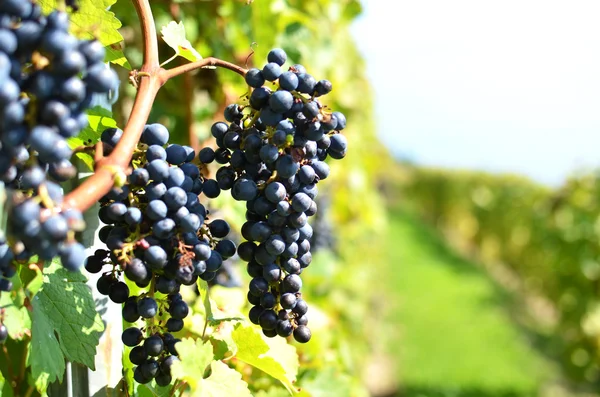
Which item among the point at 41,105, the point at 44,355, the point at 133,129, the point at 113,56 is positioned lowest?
the point at 44,355

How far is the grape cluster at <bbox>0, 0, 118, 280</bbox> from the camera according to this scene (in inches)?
29.7

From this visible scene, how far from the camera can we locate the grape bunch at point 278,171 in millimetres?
1061

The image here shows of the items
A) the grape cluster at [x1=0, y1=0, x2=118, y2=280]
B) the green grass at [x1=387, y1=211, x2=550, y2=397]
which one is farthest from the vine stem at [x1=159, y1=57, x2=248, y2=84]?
the green grass at [x1=387, y1=211, x2=550, y2=397]

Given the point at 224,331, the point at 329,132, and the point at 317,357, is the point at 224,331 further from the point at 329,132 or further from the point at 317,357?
the point at 317,357

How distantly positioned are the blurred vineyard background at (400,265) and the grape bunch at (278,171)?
20cm

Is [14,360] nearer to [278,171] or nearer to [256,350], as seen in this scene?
[256,350]

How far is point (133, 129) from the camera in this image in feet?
3.06

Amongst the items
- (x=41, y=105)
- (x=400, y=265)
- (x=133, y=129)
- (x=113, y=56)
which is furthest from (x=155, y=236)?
(x=400, y=265)

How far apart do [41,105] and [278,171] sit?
0.41 metres

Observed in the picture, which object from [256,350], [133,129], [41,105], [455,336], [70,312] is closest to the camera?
[41,105]

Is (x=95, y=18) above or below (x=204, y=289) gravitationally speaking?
above

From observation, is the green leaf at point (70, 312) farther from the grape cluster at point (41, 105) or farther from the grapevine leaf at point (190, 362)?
the grape cluster at point (41, 105)

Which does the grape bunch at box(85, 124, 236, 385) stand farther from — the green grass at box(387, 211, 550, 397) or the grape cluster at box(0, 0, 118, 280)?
the green grass at box(387, 211, 550, 397)

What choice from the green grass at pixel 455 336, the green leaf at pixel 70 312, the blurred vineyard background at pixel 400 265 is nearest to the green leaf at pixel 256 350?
the green leaf at pixel 70 312
